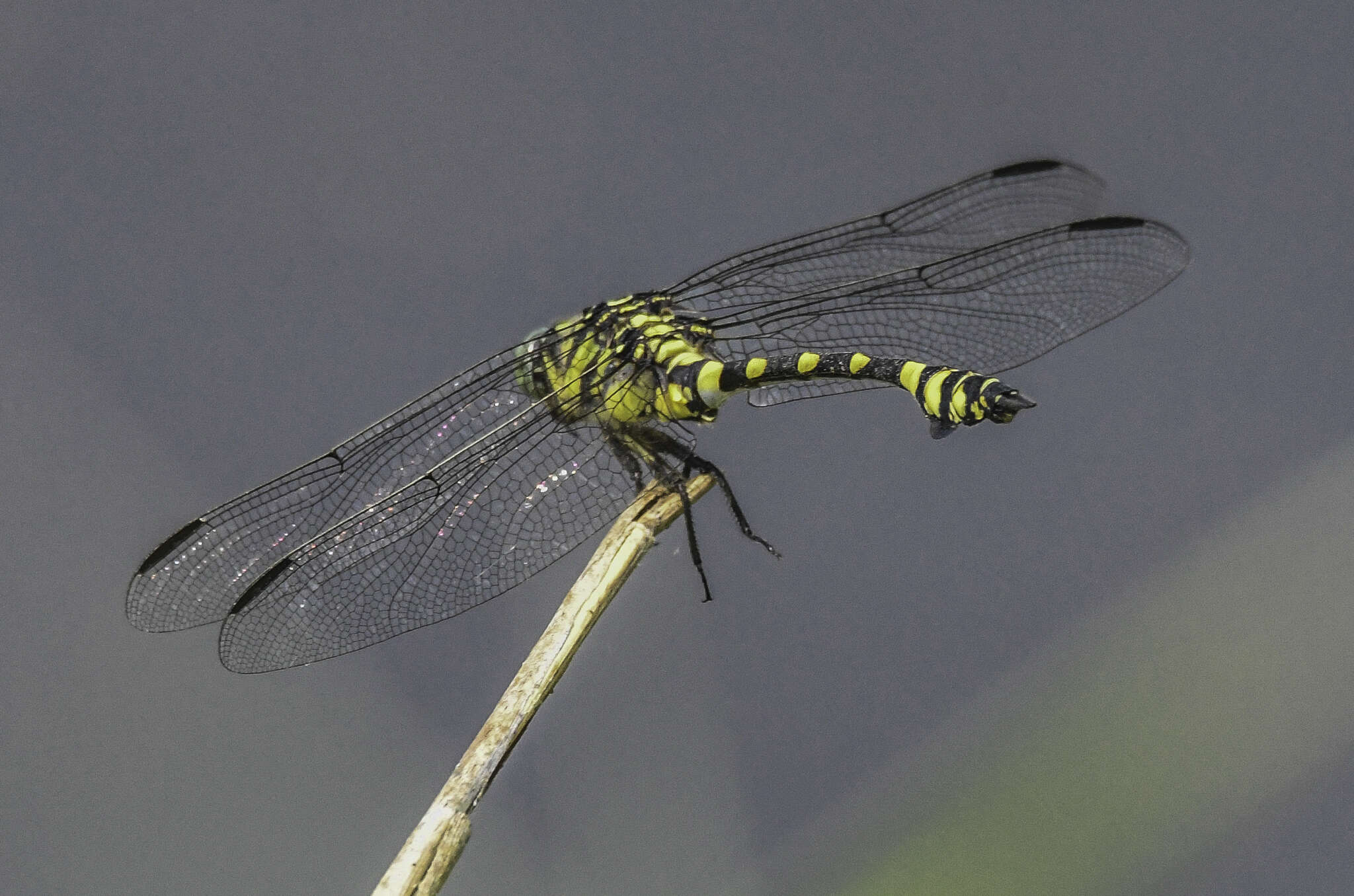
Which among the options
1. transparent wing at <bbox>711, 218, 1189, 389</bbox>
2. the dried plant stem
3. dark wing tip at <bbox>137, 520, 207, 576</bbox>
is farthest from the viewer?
transparent wing at <bbox>711, 218, 1189, 389</bbox>

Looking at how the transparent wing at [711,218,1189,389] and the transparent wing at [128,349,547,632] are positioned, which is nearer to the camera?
the transparent wing at [128,349,547,632]

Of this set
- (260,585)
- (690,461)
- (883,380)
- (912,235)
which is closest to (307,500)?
(260,585)

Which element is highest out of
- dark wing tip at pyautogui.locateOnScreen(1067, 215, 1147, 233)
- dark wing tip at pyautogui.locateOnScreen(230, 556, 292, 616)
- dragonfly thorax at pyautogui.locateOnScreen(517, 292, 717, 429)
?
dragonfly thorax at pyautogui.locateOnScreen(517, 292, 717, 429)

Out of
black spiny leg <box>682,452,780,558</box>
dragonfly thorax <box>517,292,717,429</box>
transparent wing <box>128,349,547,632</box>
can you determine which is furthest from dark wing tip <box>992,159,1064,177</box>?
transparent wing <box>128,349,547,632</box>

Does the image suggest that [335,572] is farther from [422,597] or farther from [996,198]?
[996,198]

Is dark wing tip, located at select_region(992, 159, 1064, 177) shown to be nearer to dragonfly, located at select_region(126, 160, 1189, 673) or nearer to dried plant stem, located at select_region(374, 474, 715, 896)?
dragonfly, located at select_region(126, 160, 1189, 673)

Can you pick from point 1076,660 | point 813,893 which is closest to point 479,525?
point 813,893

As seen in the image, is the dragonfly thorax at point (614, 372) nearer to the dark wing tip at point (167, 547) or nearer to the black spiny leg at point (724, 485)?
the black spiny leg at point (724, 485)
